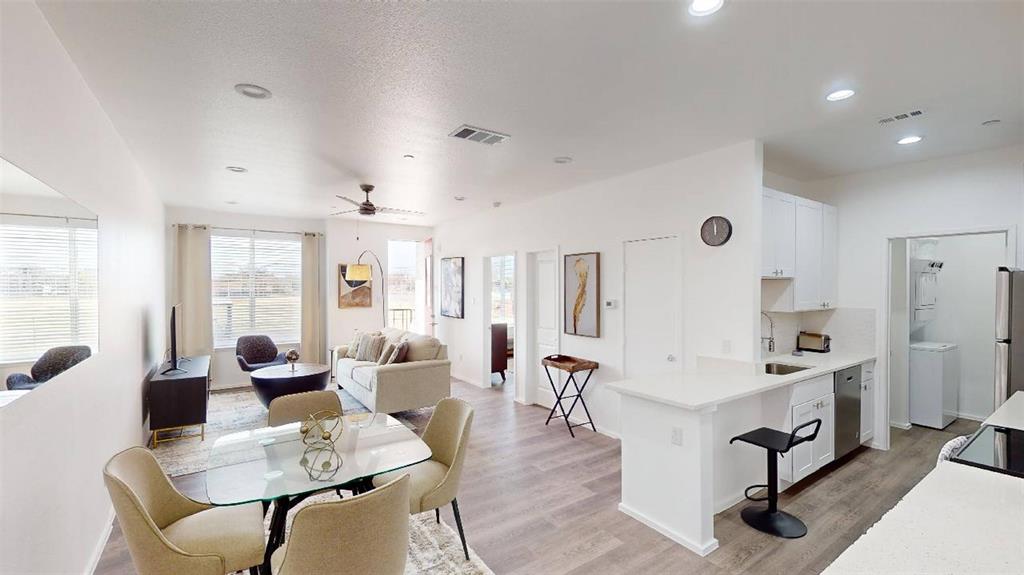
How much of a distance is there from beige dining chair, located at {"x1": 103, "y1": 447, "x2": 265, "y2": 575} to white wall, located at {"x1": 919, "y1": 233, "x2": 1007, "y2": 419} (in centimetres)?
702

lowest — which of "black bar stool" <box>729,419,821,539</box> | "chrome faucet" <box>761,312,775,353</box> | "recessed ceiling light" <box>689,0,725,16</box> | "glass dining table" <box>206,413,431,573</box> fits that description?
"black bar stool" <box>729,419,821,539</box>

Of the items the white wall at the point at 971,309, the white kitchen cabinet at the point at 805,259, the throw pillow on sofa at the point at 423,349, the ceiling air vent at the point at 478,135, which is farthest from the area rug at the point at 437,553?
the white wall at the point at 971,309

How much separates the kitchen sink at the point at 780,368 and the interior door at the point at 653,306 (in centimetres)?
75

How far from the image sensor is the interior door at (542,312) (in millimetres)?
5559

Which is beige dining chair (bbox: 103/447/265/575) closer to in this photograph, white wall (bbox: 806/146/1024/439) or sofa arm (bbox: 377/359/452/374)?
sofa arm (bbox: 377/359/452/374)

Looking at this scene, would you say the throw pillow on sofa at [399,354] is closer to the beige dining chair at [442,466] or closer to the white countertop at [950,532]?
the beige dining chair at [442,466]

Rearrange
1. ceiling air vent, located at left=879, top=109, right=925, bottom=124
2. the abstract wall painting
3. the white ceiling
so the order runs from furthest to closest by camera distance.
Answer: the abstract wall painting
ceiling air vent, located at left=879, top=109, right=925, bottom=124
the white ceiling

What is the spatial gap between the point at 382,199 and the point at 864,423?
585 centimetres

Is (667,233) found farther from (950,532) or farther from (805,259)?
(950,532)

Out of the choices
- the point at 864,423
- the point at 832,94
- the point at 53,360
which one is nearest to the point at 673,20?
the point at 832,94

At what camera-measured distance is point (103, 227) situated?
107 inches

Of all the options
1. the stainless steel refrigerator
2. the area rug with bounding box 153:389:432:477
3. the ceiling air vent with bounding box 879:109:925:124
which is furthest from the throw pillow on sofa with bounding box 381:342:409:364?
the stainless steel refrigerator

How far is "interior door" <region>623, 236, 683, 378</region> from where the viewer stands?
13.5ft

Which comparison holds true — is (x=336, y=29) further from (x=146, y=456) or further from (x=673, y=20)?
(x=146, y=456)
